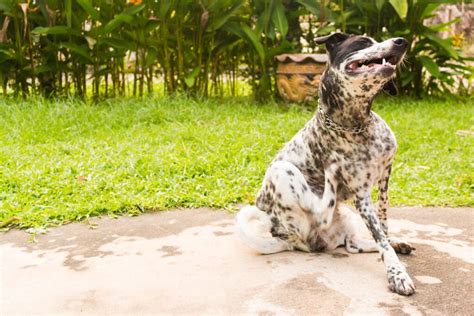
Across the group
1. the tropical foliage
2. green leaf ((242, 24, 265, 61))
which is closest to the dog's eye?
the tropical foliage

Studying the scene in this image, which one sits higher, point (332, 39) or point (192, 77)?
point (332, 39)

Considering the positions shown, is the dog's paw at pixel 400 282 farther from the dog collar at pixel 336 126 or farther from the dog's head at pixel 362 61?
the dog's head at pixel 362 61

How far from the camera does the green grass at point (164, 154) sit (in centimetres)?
397

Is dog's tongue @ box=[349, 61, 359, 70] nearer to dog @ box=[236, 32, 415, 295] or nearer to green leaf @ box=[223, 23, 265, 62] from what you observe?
dog @ box=[236, 32, 415, 295]

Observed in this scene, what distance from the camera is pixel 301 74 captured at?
23.5ft

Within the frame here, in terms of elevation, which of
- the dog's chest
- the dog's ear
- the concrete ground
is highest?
the dog's ear

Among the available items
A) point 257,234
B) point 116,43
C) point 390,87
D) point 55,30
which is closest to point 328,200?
point 257,234

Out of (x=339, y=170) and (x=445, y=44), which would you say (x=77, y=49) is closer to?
(x=445, y=44)

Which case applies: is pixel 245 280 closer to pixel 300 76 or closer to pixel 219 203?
pixel 219 203

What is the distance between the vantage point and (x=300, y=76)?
7168 mm

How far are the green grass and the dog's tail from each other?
0.88 meters

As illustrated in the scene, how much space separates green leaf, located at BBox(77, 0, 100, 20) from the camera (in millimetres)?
6711

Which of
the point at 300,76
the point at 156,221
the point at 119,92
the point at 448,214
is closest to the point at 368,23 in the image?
the point at 300,76

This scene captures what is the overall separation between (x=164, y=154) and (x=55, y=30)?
2.79m
